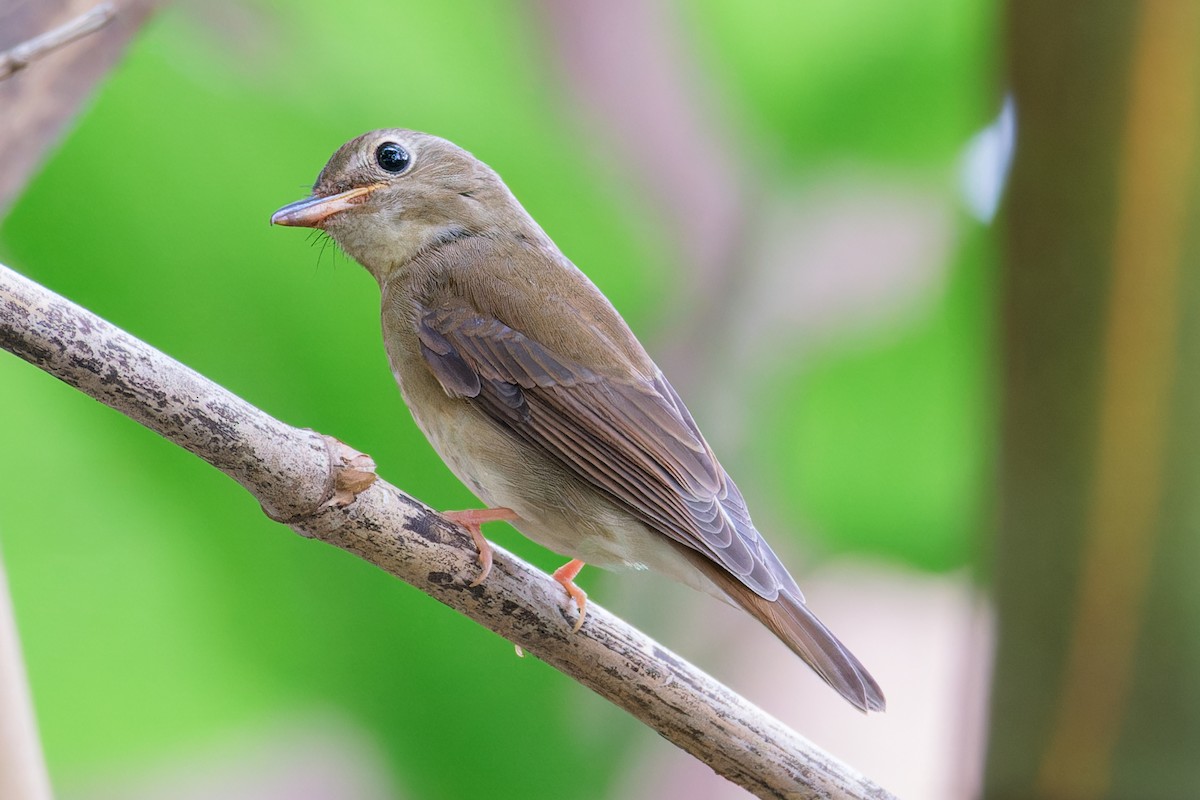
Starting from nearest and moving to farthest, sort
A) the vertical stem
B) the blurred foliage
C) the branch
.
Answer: the branch < the vertical stem < the blurred foliage

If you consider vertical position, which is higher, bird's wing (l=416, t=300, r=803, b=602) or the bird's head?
the bird's head

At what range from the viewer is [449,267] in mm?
1804

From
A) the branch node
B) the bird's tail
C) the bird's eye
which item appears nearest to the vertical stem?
the branch node

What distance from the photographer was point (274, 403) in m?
2.31

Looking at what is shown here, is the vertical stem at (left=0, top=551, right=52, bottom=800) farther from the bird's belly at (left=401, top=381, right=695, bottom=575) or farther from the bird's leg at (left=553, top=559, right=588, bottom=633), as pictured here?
the bird's leg at (left=553, top=559, right=588, bottom=633)

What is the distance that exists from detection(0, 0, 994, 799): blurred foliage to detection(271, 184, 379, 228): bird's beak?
16.8 inches

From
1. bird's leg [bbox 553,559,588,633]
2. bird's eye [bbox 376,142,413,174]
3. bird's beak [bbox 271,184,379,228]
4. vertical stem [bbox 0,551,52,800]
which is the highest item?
bird's eye [bbox 376,142,413,174]

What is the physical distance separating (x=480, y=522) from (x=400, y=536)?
235mm

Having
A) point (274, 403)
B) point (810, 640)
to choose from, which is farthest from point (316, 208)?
point (810, 640)

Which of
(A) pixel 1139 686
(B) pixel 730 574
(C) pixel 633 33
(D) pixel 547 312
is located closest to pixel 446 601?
(B) pixel 730 574

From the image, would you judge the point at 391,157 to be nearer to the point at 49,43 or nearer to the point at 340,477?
the point at 49,43

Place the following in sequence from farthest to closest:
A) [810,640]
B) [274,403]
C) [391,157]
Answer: [274,403] < [391,157] < [810,640]

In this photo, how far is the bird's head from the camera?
5.92ft

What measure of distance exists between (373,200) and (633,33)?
1.09 metres
